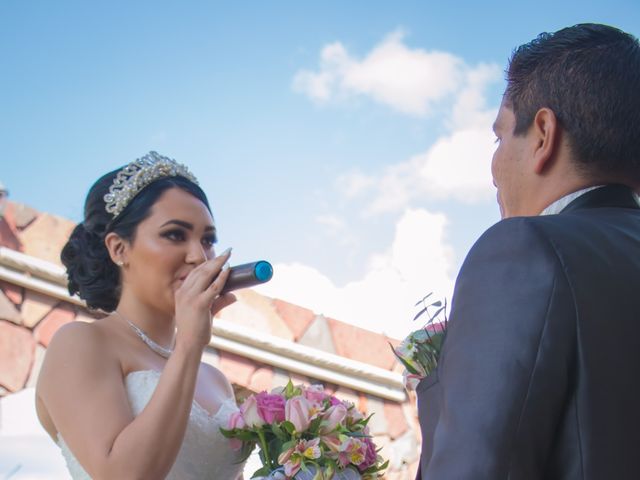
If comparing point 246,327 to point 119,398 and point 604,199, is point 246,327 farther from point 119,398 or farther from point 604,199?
point 604,199

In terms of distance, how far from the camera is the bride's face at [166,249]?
274 cm

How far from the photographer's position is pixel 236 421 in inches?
101

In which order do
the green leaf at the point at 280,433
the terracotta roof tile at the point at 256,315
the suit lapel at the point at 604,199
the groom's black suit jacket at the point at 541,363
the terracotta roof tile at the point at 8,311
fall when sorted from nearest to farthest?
the groom's black suit jacket at the point at 541,363
the suit lapel at the point at 604,199
the green leaf at the point at 280,433
the terracotta roof tile at the point at 8,311
the terracotta roof tile at the point at 256,315

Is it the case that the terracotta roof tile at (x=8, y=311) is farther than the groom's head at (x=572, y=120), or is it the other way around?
the terracotta roof tile at (x=8, y=311)

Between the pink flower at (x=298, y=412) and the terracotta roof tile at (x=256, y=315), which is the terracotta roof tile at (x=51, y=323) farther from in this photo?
the pink flower at (x=298, y=412)

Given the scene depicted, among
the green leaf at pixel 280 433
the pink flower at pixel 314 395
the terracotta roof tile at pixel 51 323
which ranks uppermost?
the terracotta roof tile at pixel 51 323

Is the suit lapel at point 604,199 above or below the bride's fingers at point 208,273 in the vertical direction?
below

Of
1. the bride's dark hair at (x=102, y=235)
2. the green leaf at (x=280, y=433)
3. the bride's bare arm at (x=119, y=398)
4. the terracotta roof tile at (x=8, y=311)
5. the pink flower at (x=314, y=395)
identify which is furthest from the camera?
the terracotta roof tile at (x=8, y=311)

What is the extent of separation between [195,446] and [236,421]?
18 cm

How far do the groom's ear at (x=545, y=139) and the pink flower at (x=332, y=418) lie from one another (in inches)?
51.7

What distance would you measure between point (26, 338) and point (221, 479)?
268 cm

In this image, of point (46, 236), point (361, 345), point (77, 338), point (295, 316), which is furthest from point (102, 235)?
point (361, 345)

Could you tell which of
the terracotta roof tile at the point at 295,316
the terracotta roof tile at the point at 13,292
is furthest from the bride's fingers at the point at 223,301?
the terracotta roof tile at the point at 295,316

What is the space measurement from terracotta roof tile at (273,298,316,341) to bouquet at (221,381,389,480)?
3.38 metres
